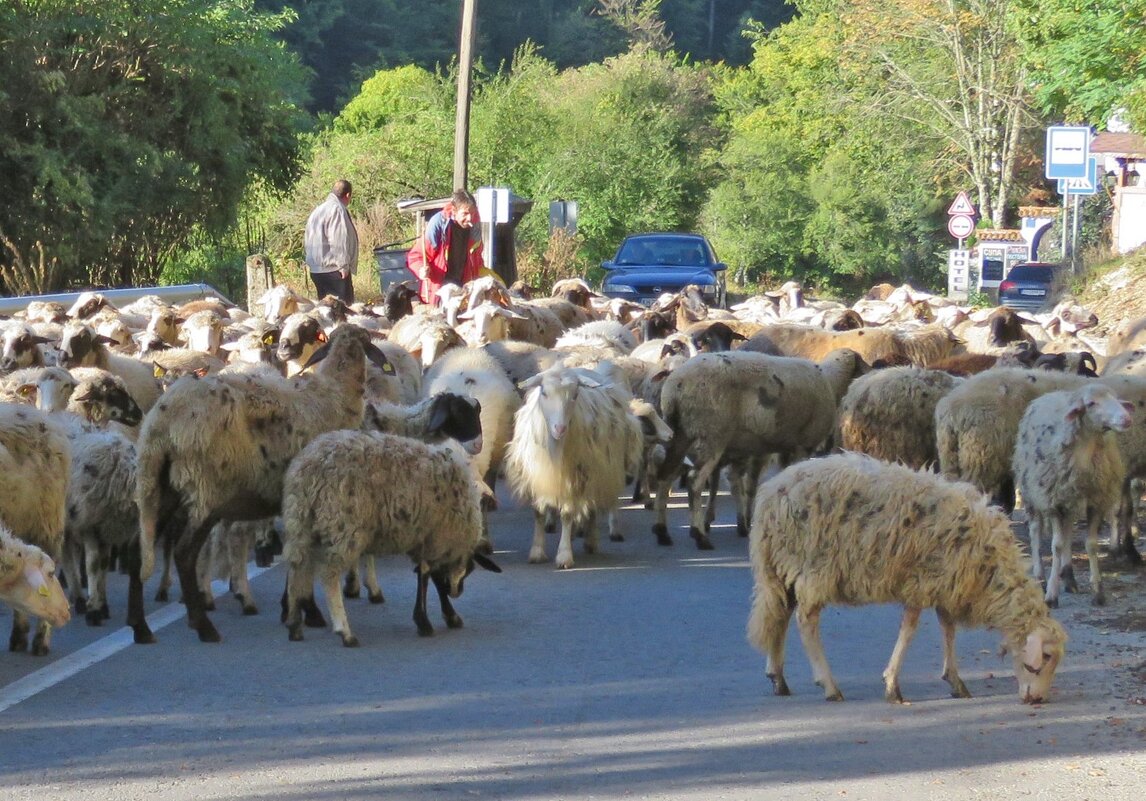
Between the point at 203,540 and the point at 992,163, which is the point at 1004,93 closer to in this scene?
the point at 992,163

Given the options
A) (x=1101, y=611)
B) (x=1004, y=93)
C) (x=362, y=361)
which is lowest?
(x=1101, y=611)

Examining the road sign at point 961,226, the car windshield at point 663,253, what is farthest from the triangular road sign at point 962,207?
the car windshield at point 663,253

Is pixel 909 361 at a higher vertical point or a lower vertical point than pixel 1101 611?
higher

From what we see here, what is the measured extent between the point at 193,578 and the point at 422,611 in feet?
4.08

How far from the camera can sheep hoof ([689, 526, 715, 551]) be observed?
1193cm

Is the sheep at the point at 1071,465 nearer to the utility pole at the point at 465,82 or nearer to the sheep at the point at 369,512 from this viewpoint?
the sheep at the point at 369,512

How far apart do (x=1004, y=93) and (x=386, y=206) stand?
91.9 ft

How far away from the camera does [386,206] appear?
41.8 m

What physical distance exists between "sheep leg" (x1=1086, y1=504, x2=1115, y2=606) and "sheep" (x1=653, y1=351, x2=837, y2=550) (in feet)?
9.62

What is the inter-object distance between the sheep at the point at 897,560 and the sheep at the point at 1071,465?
2436 millimetres

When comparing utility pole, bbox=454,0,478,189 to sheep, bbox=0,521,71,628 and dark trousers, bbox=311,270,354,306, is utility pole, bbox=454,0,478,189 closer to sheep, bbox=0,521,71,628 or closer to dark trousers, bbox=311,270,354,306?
dark trousers, bbox=311,270,354,306

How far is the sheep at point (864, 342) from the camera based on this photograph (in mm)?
16141

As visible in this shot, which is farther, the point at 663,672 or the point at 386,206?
the point at 386,206

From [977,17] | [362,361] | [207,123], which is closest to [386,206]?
[207,123]
